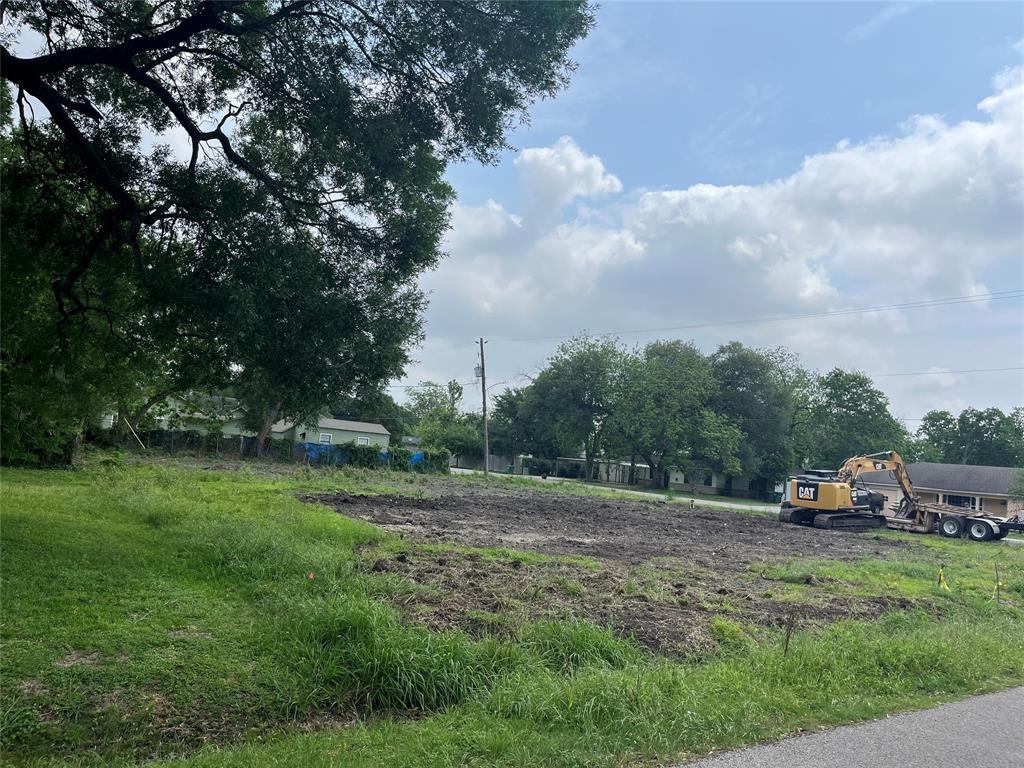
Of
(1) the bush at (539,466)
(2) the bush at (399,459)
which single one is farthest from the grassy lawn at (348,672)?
(1) the bush at (539,466)

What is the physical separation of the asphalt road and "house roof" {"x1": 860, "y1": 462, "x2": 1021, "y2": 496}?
41.0 meters

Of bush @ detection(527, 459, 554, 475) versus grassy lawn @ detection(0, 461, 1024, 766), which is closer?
grassy lawn @ detection(0, 461, 1024, 766)

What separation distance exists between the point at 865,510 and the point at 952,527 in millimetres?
3043

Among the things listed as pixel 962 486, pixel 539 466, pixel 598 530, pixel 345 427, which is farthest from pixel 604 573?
pixel 539 466

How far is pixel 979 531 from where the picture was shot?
1055 inches

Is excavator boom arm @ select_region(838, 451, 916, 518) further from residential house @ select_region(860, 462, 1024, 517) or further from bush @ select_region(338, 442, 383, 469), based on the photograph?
bush @ select_region(338, 442, 383, 469)

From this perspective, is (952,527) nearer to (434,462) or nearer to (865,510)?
(865,510)

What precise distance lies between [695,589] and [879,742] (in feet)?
19.4

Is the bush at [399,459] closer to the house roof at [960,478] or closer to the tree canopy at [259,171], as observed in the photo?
the house roof at [960,478]

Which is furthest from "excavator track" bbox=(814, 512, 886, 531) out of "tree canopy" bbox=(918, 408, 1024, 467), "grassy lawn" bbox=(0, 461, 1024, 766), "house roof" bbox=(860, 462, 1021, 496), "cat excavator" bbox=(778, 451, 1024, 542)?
"tree canopy" bbox=(918, 408, 1024, 467)

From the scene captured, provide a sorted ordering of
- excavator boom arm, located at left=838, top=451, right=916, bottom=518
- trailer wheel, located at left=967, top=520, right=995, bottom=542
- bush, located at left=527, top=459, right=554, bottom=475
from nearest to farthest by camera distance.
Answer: trailer wheel, located at left=967, top=520, right=995, bottom=542 → excavator boom arm, located at left=838, top=451, right=916, bottom=518 → bush, located at left=527, top=459, right=554, bottom=475

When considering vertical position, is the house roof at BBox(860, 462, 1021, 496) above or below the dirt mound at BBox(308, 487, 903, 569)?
above

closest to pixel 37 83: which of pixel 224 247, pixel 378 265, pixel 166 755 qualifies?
pixel 224 247

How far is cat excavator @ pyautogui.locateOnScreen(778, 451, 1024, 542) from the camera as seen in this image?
27344mm
